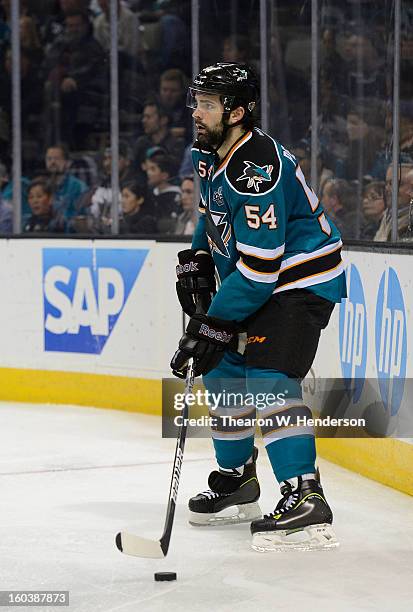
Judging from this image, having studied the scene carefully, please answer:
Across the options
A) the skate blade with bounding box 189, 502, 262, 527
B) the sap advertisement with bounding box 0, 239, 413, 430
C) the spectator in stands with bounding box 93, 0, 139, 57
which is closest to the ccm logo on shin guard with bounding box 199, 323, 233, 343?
the skate blade with bounding box 189, 502, 262, 527

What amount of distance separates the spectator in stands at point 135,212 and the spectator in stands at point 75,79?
0.52 metres

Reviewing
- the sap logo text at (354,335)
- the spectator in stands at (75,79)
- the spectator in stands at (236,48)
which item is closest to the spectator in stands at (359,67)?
the spectator in stands at (236,48)

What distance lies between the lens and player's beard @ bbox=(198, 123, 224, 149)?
3.42 meters

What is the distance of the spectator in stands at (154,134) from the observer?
21.7 ft

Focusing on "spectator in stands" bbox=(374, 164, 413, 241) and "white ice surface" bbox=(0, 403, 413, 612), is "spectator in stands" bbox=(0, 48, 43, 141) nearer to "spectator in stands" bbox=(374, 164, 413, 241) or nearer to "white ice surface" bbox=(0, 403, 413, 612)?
"white ice surface" bbox=(0, 403, 413, 612)

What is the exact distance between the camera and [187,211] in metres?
6.41

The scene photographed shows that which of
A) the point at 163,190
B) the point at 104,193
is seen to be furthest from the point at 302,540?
the point at 104,193

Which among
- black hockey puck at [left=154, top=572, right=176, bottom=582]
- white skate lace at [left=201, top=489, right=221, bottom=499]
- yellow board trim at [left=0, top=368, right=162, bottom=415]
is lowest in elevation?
yellow board trim at [left=0, top=368, right=162, bottom=415]

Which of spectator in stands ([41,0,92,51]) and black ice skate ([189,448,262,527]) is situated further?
spectator in stands ([41,0,92,51])

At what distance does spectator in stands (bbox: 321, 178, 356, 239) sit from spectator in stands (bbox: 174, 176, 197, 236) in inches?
37.8

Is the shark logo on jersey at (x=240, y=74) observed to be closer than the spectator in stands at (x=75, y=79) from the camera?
Yes

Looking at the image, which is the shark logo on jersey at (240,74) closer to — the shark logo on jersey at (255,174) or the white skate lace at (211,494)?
the shark logo on jersey at (255,174)

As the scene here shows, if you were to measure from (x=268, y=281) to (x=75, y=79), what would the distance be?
3849 millimetres

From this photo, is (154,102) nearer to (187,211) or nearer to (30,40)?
(187,211)
